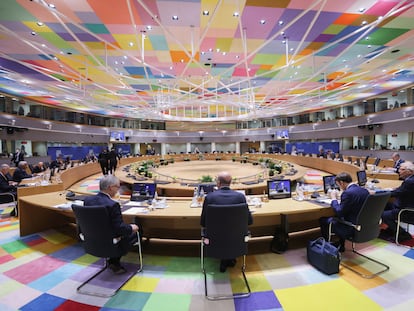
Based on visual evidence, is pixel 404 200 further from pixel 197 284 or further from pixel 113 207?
pixel 113 207

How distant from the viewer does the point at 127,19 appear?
555 cm

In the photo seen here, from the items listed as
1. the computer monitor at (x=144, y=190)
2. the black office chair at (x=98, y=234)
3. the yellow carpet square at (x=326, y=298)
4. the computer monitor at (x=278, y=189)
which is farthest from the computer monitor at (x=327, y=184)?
the black office chair at (x=98, y=234)

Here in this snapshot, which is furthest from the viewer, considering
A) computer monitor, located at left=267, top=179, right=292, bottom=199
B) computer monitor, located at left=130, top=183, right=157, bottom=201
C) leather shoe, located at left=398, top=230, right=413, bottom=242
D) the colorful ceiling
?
the colorful ceiling

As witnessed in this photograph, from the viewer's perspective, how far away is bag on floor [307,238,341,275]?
2.76 meters

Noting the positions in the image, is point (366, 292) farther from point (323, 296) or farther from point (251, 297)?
point (251, 297)

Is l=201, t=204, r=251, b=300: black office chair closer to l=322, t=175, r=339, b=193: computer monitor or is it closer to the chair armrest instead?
the chair armrest

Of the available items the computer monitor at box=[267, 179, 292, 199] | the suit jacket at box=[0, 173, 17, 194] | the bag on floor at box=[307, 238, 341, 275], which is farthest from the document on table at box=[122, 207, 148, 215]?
the suit jacket at box=[0, 173, 17, 194]

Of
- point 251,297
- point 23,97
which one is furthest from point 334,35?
point 23,97

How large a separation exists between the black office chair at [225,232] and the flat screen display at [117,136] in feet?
70.7

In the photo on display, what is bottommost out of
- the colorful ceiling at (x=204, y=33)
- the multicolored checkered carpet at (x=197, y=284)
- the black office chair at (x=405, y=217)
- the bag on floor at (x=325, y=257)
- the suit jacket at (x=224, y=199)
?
the multicolored checkered carpet at (x=197, y=284)

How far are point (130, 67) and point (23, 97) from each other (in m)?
9.02

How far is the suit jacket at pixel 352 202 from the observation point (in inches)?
110

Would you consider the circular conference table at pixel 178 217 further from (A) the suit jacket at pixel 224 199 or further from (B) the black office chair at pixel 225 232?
(B) the black office chair at pixel 225 232

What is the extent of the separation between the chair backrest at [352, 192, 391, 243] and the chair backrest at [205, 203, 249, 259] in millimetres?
1533
